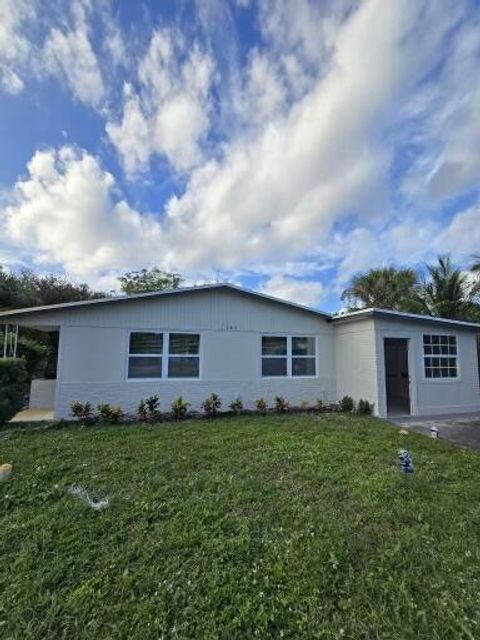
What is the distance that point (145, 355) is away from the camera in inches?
378

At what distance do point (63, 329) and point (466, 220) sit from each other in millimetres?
16062

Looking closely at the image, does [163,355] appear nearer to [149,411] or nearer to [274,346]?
[149,411]

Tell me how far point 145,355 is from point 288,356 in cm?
466

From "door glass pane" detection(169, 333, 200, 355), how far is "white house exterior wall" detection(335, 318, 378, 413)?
494 centimetres

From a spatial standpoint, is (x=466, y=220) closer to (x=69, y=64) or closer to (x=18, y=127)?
(x=69, y=64)

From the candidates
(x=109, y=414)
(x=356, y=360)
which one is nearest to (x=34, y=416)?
(x=109, y=414)

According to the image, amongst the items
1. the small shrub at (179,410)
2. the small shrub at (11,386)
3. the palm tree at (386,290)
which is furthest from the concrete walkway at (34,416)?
the palm tree at (386,290)

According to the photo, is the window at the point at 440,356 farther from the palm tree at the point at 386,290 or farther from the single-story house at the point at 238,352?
the palm tree at the point at 386,290

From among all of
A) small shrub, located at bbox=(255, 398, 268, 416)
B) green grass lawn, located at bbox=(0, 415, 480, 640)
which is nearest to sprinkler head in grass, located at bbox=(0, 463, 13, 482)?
green grass lawn, located at bbox=(0, 415, 480, 640)

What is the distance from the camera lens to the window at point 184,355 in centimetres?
980

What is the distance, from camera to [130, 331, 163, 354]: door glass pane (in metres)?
9.55

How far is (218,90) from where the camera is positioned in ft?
27.6

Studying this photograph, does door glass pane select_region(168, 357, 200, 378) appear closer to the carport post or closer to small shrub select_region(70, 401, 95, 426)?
small shrub select_region(70, 401, 95, 426)

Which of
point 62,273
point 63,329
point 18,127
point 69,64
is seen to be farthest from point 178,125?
point 62,273
